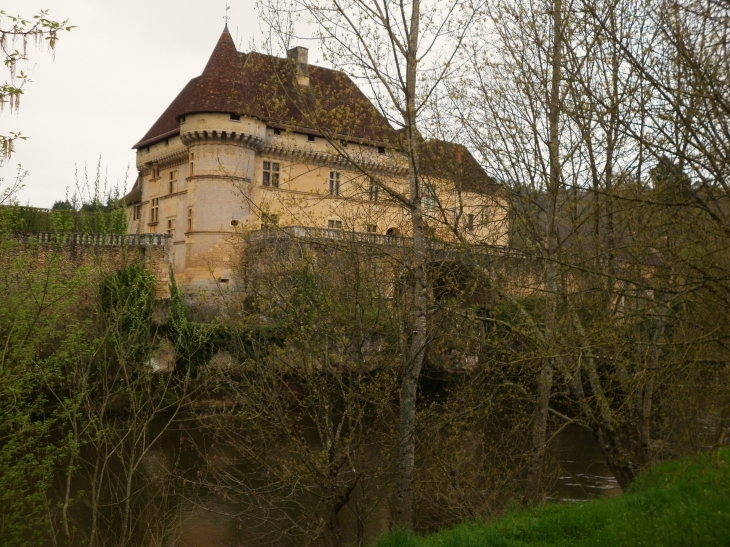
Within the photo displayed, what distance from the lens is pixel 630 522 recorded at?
21.2 ft

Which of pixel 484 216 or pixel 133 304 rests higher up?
pixel 484 216

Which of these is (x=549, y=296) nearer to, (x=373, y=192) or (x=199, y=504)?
(x=373, y=192)

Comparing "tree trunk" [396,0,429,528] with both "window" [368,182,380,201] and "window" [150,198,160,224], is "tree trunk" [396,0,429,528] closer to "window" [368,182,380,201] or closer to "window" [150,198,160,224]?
"window" [368,182,380,201]

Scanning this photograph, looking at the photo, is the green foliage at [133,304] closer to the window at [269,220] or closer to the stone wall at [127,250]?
the stone wall at [127,250]

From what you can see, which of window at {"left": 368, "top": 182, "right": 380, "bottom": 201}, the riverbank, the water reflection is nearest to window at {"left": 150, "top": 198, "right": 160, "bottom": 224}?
the water reflection

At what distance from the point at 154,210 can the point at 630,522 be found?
1072 inches

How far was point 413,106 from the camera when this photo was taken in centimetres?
851

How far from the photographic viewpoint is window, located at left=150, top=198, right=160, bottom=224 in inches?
1211

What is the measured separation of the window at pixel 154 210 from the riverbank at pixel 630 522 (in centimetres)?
2541

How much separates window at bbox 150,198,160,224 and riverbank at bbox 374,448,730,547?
25.4 m

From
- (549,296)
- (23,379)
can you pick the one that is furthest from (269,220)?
(23,379)

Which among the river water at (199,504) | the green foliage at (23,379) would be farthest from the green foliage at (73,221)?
the river water at (199,504)

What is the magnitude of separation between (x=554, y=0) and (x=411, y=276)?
3.54 m

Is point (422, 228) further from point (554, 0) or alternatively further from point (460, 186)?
point (554, 0)
